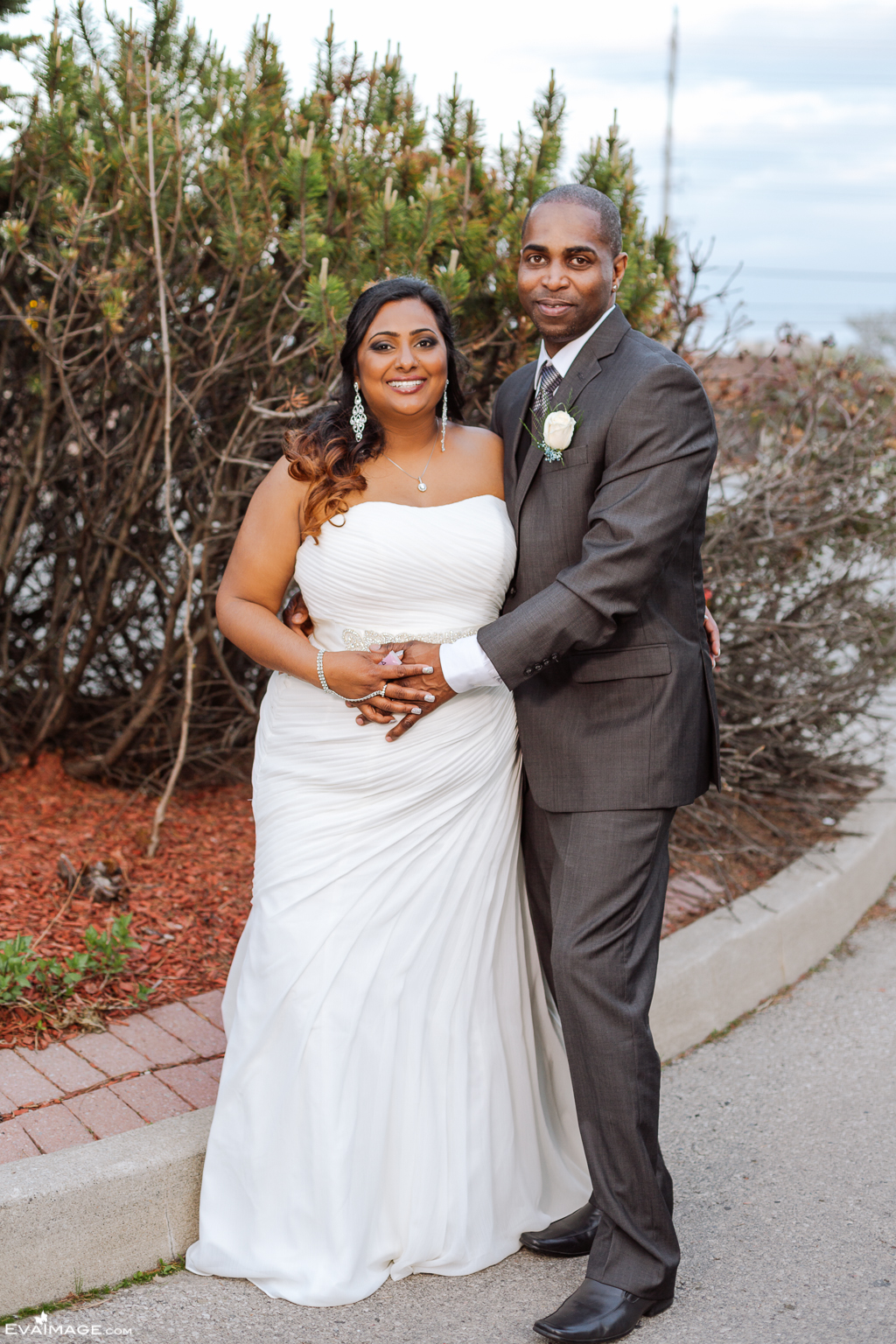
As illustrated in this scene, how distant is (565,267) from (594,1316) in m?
2.34

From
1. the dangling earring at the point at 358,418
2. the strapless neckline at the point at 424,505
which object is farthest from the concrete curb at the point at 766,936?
the dangling earring at the point at 358,418

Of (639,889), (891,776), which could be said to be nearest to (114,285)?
(639,889)

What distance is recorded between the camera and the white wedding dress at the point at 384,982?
2.85m

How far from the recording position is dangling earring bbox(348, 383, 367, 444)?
125 inches

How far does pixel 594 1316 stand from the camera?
2666mm

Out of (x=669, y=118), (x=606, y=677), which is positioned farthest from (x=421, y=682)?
(x=669, y=118)

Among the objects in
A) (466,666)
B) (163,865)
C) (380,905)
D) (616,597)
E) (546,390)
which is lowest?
(163,865)

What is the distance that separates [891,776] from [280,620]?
15.7ft

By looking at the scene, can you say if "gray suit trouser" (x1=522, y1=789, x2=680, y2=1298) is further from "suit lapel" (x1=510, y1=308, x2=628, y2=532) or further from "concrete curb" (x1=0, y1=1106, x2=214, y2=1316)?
"concrete curb" (x1=0, y1=1106, x2=214, y2=1316)

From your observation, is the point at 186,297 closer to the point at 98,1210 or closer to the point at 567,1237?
the point at 98,1210

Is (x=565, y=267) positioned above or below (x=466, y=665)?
above

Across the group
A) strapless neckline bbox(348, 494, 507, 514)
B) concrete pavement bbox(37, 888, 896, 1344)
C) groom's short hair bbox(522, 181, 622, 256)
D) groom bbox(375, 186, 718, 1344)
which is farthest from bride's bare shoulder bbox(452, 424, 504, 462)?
concrete pavement bbox(37, 888, 896, 1344)

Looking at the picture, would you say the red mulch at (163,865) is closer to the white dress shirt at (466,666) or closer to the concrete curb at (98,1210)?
the concrete curb at (98,1210)

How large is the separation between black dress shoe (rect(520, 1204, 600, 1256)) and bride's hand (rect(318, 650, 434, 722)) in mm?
1303
